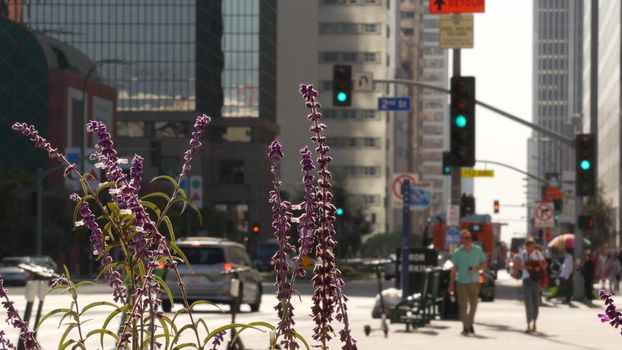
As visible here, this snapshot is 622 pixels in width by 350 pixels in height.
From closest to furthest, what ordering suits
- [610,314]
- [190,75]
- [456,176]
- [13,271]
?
[610,314], [456,176], [13,271], [190,75]

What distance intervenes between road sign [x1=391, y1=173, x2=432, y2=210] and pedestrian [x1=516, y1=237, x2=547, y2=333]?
4139 mm

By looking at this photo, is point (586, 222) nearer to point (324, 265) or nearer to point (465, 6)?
point (465, 6)

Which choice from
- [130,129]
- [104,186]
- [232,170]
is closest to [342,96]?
[104,186]

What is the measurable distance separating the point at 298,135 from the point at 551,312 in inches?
6297

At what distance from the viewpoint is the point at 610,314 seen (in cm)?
437

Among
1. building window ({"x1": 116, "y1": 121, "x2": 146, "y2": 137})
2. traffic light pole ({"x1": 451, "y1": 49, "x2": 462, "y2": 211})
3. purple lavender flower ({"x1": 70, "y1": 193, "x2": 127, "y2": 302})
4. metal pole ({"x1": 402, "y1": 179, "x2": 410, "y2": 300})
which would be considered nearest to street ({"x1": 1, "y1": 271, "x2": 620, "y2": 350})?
metal pole ({"x1": 402, "y1": 179, "x2": 410, "y2": 300})

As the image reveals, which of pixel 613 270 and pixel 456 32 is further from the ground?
pixel 456 32

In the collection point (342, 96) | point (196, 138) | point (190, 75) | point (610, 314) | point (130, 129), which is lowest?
point (610, 314)

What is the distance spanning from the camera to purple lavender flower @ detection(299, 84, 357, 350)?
4.71 m

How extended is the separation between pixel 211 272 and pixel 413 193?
470 cm

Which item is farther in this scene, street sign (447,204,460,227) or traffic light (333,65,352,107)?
street sign (447,204,460,227)

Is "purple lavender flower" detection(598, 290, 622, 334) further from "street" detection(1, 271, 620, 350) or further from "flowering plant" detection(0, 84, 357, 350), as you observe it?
"street" detection(1, 271, 620, 350)

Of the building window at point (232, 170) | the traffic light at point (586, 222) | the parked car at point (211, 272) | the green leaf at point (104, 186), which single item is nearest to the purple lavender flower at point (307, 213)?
the green leaf at point (104, 186)

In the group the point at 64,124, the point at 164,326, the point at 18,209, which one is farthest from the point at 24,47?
the point at 164,326
